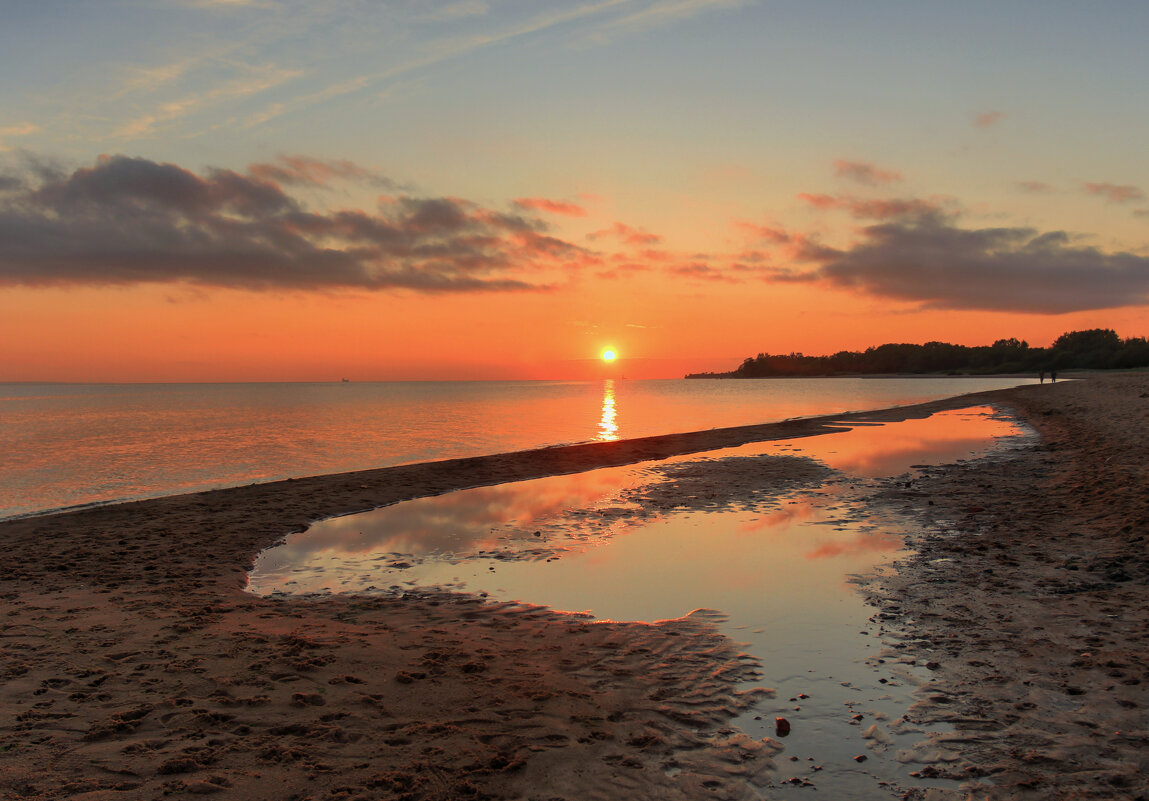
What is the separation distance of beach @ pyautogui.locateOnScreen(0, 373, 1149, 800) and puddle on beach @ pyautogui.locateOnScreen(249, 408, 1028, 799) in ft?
1.22

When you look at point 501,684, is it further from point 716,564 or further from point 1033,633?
point 1033,633

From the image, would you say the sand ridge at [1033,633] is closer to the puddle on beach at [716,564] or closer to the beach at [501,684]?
the beach at [501,684]

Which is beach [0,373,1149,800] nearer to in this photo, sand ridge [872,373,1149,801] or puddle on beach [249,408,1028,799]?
sand ridge [872,373,1149,801]

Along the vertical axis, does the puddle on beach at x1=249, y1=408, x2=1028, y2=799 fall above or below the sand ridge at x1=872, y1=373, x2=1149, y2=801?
below

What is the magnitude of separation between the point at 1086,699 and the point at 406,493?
18118mm

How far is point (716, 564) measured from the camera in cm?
1141

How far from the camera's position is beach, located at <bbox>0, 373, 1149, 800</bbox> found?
4.91 meters

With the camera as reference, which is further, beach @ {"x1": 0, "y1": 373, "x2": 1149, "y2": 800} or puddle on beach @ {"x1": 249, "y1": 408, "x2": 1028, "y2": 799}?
puddle on beach @ {"x1": 249, "y1": 408, "x2": 1028, "y2": 799}

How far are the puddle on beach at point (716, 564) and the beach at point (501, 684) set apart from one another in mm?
371

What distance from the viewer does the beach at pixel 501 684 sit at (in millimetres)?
4906

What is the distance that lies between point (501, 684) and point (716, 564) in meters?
5.86

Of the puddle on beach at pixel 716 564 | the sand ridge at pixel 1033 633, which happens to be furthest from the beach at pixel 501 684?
the puddle on beach at pixel 716 564

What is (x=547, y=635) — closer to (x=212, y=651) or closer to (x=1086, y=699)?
(x=212, y=651)

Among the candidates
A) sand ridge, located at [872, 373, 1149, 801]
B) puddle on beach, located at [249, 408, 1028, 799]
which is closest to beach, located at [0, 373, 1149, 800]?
sand ridge, located at [872, 373, 1149, 801]
